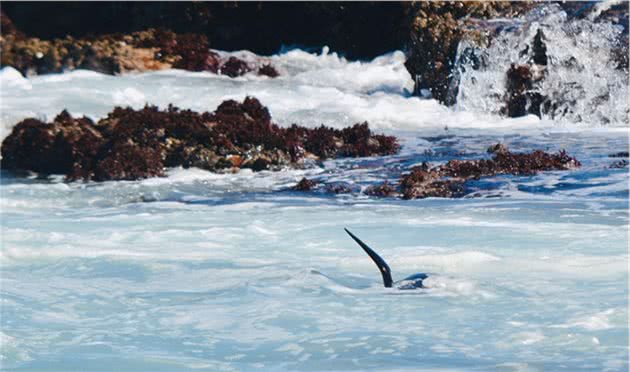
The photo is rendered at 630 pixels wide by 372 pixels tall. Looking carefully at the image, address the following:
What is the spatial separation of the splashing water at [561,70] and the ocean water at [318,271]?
2267 mm

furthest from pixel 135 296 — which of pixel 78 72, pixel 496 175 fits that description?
pixel 78 72

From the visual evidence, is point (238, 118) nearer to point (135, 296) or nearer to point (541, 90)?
point (541, 90)

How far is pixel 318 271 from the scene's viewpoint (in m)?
9.20

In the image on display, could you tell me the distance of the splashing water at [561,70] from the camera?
62.0 ft

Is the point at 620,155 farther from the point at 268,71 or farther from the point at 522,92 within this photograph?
the point at 268,71

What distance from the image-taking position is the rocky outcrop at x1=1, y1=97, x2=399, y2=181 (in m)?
15.6

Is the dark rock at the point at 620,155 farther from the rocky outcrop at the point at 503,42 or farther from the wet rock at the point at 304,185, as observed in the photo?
the rocky outcrop at the point at 503,42

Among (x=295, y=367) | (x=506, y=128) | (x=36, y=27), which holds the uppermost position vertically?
(x=36, y=27)

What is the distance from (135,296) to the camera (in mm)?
8633

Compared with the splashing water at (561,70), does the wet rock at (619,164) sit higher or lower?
lower

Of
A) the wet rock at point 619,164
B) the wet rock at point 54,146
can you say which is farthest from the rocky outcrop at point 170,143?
the wet rock at point 619,164

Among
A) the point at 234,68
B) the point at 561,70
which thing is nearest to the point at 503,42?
the point at 561,70

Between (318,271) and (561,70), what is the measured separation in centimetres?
1128

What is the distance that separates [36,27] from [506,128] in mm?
15284
